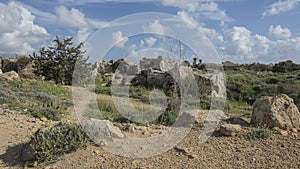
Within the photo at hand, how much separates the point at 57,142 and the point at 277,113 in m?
3.61

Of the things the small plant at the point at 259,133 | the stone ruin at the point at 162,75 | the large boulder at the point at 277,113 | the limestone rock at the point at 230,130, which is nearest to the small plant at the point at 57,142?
the limestone rock at the point at 230,130

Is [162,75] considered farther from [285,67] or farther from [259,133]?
[285,67]

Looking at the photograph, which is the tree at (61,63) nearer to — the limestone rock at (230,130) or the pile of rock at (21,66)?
the pile of rock at (21,66)

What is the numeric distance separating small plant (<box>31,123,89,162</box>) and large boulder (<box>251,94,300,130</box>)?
2993 millimetres

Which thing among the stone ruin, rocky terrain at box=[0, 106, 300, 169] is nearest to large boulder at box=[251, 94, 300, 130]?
rocky terrain at box=[0, 106, 300, 169]

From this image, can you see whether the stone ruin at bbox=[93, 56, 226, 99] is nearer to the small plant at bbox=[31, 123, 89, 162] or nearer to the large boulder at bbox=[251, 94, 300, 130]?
the large boulder at bbox=[251, 94, 300, 130]

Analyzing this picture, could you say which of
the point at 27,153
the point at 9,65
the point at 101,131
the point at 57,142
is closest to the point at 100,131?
the point at 101,131

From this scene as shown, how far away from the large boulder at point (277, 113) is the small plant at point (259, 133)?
0.40 m

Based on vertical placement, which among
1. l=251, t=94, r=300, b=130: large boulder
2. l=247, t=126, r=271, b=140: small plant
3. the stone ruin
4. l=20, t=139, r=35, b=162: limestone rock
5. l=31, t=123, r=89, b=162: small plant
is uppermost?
the stone ruin

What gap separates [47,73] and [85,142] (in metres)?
15.3

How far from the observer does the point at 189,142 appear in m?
5.14

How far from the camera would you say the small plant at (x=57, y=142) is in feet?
15.4

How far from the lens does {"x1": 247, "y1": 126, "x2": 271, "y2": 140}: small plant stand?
16.6 feet

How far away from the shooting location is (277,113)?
5512 millimetres
